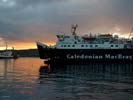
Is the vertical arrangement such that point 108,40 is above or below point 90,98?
above

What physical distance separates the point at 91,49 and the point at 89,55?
1.55 m

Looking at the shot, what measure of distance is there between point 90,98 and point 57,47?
222ft

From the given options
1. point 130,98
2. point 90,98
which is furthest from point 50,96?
point 130,98

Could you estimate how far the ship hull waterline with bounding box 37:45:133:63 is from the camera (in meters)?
89.8

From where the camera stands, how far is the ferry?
296 ft

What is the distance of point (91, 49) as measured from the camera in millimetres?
91125

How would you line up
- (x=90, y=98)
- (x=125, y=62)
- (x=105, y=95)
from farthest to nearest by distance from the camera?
1. (x=125, y=62)
2. (x=105, y=95)
3. (x=90, y=98)

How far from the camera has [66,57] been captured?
3595 inches

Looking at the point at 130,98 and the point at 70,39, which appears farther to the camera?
the point at 70,39

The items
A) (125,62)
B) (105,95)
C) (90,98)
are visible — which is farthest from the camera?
(125,62)

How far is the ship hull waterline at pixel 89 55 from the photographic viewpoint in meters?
89.8

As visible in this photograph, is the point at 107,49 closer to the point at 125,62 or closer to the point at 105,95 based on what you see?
the point at 125,62

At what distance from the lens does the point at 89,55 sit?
9100 cm

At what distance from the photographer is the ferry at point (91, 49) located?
90.1 meters
